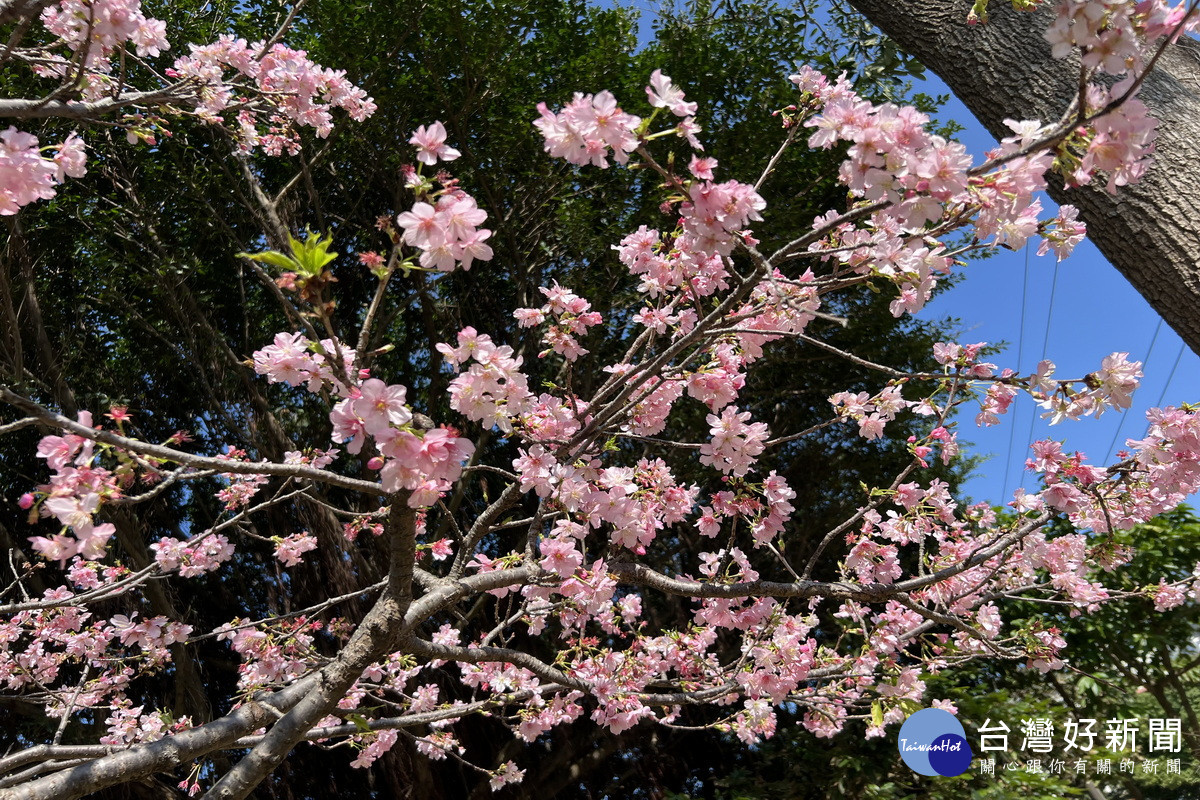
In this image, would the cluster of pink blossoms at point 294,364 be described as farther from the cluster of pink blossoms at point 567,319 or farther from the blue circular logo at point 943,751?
the blue circular logo at point 943,751

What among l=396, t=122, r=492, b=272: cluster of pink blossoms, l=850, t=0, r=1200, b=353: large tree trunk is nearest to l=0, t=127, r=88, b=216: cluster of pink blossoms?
l=396, t=122, r=492, b=272: cluster of pink blossoms

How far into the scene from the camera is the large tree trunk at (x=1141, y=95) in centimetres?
177

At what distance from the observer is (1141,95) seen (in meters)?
1.95

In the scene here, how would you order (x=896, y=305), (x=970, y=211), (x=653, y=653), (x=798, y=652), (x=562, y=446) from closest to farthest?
(x=970, y=211), (x=896, y=305), (x=562, y=446), (x=798, y=652), (x=653, y=653)

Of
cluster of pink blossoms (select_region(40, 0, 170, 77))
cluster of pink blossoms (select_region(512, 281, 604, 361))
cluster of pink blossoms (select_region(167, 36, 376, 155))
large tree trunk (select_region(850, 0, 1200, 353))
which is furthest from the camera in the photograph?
cluster of pink blossoms (select_region(167, 36, 376, 155))

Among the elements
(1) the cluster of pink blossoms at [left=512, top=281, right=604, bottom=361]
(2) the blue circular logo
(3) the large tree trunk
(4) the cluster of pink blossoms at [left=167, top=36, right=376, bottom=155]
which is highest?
(4) the cluster of pink blossoms at [left=167, top=36, right=376, bottom=155]

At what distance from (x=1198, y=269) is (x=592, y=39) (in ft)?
14.3

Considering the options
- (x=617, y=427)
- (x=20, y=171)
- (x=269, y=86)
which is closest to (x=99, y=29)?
(x=20, y=171)

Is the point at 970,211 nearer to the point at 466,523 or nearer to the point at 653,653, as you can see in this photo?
the point at 653,653

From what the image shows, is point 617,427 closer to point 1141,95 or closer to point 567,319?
point 567,319

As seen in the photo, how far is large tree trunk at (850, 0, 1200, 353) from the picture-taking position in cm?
177

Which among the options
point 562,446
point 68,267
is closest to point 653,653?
point 562,446

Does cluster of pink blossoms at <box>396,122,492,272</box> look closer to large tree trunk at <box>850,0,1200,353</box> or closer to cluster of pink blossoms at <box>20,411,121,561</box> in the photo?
cluster of pink blossoms at <box>20,411,121,561</box>

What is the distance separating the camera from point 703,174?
55.5 inches
